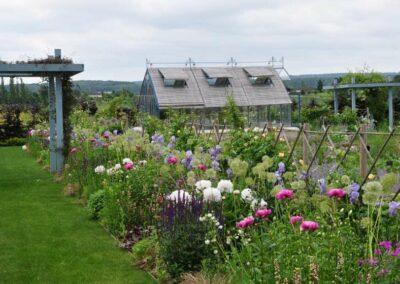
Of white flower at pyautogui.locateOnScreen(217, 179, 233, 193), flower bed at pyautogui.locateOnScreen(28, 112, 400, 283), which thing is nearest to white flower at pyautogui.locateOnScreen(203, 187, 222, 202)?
flower bed at pyautogui.locateOnScreen(28, 112, 400, 283)

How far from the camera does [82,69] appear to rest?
10.6 metres

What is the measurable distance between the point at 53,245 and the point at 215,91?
890 inches

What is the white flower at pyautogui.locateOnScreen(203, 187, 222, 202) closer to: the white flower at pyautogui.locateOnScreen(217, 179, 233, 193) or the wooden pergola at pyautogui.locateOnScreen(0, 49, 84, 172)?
the white flower at pyautogui.locateOnScreen(217, 179, 233, 193)

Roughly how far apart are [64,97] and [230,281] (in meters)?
8.35

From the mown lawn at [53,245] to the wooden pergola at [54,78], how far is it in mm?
1796

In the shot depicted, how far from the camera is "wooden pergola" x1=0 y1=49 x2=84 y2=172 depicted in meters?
10.3

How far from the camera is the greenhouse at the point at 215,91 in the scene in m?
26.7

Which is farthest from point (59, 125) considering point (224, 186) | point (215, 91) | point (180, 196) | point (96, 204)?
point (215, 91)

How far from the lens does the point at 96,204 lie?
7.18 m

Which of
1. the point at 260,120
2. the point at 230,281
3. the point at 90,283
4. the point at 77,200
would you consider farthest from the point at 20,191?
the point at 260,120

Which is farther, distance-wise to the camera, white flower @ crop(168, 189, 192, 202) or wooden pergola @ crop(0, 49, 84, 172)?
wooden pergola @ crop(0, 49, 84, 172)

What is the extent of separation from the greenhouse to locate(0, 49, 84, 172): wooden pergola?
14583 mm

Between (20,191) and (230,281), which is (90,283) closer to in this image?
(230,281)

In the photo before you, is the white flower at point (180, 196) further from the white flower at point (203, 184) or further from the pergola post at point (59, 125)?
the pergola post at point (59, 125)
